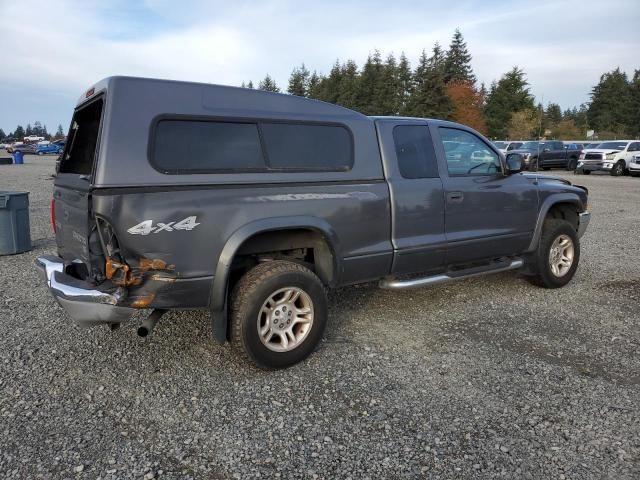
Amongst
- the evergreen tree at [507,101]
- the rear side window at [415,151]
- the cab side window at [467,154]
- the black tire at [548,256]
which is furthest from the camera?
the evergreen tree at [507,101]

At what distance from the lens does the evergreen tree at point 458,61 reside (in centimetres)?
7225

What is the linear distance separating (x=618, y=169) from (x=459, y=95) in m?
37.9

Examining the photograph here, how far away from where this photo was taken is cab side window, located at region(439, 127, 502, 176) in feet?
15.8

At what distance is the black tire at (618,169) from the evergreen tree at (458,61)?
167 ft

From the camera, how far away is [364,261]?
4125mm

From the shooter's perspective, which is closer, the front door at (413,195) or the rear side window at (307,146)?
the rear side window at (307,146)

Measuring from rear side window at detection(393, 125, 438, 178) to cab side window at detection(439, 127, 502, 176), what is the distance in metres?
0.22

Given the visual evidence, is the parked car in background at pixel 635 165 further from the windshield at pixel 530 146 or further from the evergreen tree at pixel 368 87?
the evergreen tree at pixel 368 87

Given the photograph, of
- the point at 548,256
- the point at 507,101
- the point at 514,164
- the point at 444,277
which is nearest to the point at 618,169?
the point at 548,256

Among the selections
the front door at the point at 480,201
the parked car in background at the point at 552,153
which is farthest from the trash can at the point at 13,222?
the parked car in background at the point at 552,153

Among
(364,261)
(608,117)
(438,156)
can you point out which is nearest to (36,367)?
(364,261)

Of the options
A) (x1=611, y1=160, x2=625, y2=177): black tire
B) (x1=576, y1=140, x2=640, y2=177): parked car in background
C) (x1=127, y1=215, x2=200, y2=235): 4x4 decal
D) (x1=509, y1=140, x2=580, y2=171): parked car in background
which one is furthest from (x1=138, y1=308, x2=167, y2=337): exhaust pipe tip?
(x1=509, y1=140, x2=580, y2=171): parked car in background

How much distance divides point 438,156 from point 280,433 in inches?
113

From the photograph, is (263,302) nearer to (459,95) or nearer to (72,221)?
(72,221)
